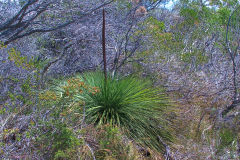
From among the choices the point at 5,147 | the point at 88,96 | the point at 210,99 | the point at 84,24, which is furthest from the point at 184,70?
the point at 5,147

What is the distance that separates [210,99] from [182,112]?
144 centimetres

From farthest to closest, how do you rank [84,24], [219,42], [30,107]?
[219,42], [84,24], [30,107]

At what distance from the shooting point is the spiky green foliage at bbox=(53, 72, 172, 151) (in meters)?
4.09

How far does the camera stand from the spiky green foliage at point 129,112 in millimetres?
4094

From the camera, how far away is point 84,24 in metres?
6.68

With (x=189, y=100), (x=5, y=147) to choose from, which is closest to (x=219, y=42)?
(x=189, y=100)

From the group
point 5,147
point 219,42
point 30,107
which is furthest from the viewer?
point 219,42

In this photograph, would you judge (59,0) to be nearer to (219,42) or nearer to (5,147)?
(5,147)

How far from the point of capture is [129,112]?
415 cm

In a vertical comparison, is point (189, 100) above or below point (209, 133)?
above

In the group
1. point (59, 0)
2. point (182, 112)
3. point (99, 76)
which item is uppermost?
point (59, 0)

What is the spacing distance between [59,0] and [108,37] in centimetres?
178

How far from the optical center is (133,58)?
23.5 feet

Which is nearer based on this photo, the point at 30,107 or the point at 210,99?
the point at 30,107
